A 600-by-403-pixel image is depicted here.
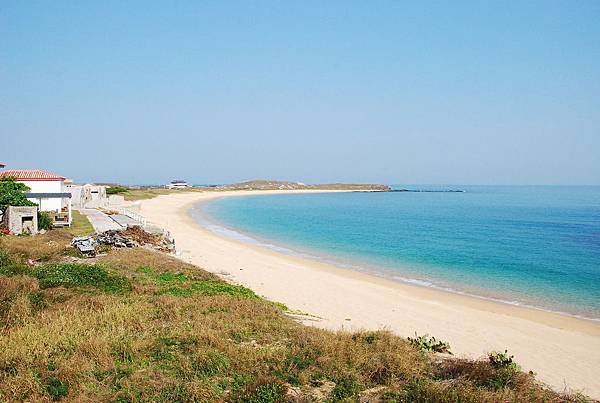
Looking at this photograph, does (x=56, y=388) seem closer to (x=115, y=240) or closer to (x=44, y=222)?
(x=115, y=240)

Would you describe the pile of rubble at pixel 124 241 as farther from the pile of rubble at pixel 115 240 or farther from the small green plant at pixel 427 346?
the small green plant at pixel 427 346

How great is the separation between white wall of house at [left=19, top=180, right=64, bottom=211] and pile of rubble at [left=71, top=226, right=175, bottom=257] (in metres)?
12.6

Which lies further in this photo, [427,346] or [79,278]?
[79,278]

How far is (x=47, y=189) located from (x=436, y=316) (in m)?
32.4

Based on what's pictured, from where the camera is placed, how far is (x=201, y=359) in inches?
324

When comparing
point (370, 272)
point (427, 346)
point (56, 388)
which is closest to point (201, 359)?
point (56, 388)

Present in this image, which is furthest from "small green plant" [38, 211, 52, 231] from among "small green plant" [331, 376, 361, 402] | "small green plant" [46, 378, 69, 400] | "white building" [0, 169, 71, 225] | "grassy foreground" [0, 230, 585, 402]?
"small green plant" [331, 376, 361, 402]

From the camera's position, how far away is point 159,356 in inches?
333

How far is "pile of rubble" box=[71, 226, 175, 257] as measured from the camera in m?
20.3

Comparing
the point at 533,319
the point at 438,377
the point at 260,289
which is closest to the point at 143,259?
the point at 260,289

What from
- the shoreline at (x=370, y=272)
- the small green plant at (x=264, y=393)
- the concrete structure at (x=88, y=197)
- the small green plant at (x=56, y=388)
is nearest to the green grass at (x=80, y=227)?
the shoreline at (x=370, y=272)

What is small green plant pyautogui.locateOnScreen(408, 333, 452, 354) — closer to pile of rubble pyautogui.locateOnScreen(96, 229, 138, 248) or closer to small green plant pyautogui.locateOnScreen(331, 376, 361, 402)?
small green plant pyautogui.locateOnScreen(331, 376, 361, 402)

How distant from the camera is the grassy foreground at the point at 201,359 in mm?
7066

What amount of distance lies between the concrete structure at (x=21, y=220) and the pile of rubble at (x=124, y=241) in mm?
4994
